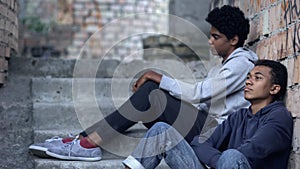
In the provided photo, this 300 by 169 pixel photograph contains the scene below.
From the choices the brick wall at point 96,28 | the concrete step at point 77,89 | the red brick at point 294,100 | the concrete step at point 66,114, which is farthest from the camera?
the brick wall at point 96,28

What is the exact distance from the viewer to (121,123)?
2998mm

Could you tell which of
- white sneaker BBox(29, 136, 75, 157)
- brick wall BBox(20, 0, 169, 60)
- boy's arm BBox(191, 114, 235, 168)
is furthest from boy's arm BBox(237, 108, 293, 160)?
brick wall BBox(20, 0, 169, 60)

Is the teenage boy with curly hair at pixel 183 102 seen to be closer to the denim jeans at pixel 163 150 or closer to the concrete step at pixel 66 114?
the denim jeans at pixel 163 150

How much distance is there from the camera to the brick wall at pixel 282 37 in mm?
2508

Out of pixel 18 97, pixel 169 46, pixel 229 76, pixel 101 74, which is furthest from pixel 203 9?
pixel 229 76

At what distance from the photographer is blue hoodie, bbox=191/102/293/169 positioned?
2.35 metres

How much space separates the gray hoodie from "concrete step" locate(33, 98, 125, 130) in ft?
2.56

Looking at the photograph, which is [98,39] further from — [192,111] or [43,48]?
[192,111]

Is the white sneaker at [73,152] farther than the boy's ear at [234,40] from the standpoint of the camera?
No

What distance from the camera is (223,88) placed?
2.86m

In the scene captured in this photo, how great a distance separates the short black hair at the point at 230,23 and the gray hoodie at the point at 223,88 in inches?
4.4

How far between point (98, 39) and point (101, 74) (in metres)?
3.59

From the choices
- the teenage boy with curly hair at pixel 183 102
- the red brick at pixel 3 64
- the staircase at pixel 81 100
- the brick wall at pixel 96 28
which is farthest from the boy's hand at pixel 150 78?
the brick wall at pixel 96 28

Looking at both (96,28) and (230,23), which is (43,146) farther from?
(96,28)
